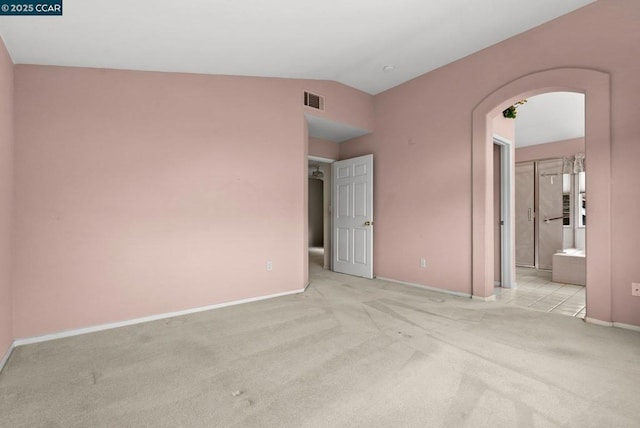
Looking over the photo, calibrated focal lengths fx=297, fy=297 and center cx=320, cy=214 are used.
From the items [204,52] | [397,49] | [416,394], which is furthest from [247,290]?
[397,49]

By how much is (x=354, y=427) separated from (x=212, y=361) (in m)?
1.16

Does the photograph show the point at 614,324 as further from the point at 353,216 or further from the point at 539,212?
the point at 539,212

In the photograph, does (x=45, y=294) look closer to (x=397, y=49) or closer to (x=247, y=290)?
(x=247, y=290)

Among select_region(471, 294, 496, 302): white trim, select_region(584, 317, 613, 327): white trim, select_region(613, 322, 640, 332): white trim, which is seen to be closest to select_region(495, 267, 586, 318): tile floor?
select_region(471, 294, 496, 302): white trim

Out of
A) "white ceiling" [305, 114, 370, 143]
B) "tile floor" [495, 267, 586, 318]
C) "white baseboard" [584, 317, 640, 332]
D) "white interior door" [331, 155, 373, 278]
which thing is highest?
"white ceiling" [305, 114, 370, 143]

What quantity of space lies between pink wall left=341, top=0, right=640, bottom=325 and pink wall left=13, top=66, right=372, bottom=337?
148 centimetres

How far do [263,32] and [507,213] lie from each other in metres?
3.92

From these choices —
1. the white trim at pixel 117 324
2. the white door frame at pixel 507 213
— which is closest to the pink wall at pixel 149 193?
the white trim at pixel 117 324

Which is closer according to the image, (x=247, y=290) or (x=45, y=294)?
(x=45, y=294)

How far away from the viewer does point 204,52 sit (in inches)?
112

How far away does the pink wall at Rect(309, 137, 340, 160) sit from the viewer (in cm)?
521

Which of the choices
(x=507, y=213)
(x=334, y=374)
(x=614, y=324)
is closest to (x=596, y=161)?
(x=614, y=324)

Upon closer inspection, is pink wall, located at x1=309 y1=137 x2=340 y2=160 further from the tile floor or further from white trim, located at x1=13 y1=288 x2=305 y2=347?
the tile floor

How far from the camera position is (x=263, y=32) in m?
2.66
